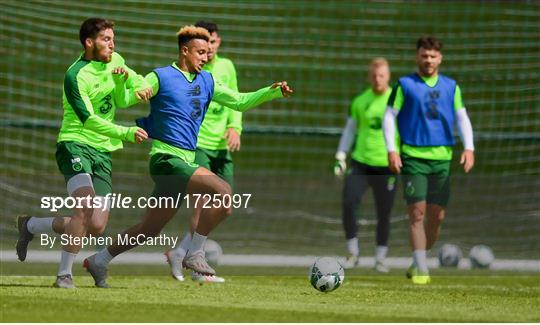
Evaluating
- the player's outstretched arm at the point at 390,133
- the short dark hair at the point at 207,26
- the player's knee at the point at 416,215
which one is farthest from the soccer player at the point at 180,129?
the player's knee at the point at 416,215

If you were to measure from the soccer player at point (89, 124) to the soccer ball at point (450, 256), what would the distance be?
5.09 meters

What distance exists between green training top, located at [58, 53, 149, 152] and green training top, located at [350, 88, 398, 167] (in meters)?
4.17

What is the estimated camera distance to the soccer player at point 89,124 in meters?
11.4

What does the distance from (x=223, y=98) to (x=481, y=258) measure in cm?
463

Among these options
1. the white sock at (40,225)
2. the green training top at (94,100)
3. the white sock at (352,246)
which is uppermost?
the green training top at (94,100)

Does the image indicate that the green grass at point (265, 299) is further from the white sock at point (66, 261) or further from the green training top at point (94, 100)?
the green training top at point (94, 100)

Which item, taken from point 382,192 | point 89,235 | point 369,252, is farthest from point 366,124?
point 89,235

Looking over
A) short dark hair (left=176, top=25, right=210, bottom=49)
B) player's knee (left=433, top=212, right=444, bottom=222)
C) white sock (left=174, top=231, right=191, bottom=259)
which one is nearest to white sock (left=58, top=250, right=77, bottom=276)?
white sock (left=174, top=231, right=191, bottom=259)

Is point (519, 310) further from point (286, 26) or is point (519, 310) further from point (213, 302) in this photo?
point (286, 26)

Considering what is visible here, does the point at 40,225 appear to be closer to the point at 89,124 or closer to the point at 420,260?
the point at 89,124

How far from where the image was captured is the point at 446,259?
15.7 metres

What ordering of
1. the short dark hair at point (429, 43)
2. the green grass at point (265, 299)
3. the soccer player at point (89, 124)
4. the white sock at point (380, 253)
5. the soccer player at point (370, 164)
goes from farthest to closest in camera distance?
the soccer player at point (370, 164) < the white sock at point (380, 253) < the short dark hair at point (429, 43) < the soccer player at point (89, 124) < the green grass at point (265, 299)

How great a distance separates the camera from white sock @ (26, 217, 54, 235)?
38.7 ft

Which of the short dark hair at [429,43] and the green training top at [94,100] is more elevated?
the short dark hair at [429,43]
